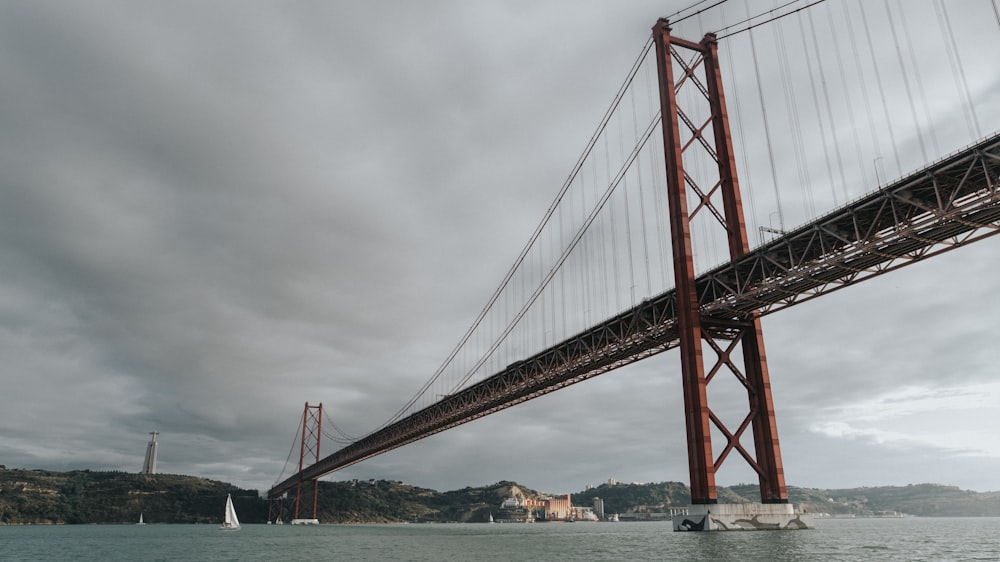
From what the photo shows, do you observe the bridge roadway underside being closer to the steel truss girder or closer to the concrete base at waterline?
the steel truss girder

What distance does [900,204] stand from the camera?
26.6 meters

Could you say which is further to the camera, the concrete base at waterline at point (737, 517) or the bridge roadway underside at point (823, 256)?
the concrete base at waterline at point (737, 517)

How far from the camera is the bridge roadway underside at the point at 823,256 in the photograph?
80.8 feet

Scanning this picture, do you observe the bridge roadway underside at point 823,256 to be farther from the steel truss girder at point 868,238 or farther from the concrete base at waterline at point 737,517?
the concrete base at waterline at point 737,517

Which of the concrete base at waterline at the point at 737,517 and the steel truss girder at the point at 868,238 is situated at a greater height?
the steel truss girder at the point at 868,238

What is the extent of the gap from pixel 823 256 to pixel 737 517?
45.3 ft

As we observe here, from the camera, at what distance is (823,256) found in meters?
29.9

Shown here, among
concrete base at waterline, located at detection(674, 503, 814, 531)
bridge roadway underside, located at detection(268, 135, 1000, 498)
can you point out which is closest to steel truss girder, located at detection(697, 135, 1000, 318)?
bridge roadway underside, located at detection(268, 135, 1000, 498)

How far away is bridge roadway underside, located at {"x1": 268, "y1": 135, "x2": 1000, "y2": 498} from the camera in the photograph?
80.8 ft

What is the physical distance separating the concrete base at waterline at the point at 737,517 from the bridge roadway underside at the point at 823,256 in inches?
390

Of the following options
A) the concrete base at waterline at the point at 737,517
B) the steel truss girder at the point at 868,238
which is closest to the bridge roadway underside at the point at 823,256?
the steel truss girder at the point at 868,238

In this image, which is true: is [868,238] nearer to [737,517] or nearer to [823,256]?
[823,256]

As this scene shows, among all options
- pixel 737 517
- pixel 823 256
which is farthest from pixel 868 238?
pixel 737 517

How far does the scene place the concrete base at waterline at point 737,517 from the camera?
31.5 metres
